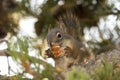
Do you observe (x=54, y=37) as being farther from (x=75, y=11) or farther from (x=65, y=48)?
(x=75, y=11)

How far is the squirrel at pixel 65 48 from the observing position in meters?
1.21

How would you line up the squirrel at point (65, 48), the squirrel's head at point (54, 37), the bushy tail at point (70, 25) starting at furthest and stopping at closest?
the bushy tail at point (70, 25)
the squirrel's head at point (54, 37)
the squirrel at point (65, 48)

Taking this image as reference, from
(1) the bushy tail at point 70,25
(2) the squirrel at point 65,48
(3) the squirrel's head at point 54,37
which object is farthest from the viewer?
(1) the bushy tail at point 70,25

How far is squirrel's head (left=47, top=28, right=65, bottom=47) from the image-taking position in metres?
1.36

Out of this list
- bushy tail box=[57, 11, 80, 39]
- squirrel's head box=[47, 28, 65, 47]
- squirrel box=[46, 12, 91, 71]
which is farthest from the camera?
bushy tail box=[57, 11, 80, 39]

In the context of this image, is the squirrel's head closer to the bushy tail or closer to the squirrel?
the squirrel

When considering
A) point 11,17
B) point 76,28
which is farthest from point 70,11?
point 11,17

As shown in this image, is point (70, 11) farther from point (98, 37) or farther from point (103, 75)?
point (103, 75)

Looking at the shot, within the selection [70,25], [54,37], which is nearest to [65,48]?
[54,37]

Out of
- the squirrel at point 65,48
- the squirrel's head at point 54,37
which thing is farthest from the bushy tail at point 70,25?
the squirrel's head at point 54,37

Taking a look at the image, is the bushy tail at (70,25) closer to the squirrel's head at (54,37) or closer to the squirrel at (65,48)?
the squirrel at (65,48)

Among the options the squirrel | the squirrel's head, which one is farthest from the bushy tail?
the squirrel's head

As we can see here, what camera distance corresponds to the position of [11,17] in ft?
7.19

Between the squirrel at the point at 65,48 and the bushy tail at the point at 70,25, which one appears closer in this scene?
the squirrel at the point at 65,48
